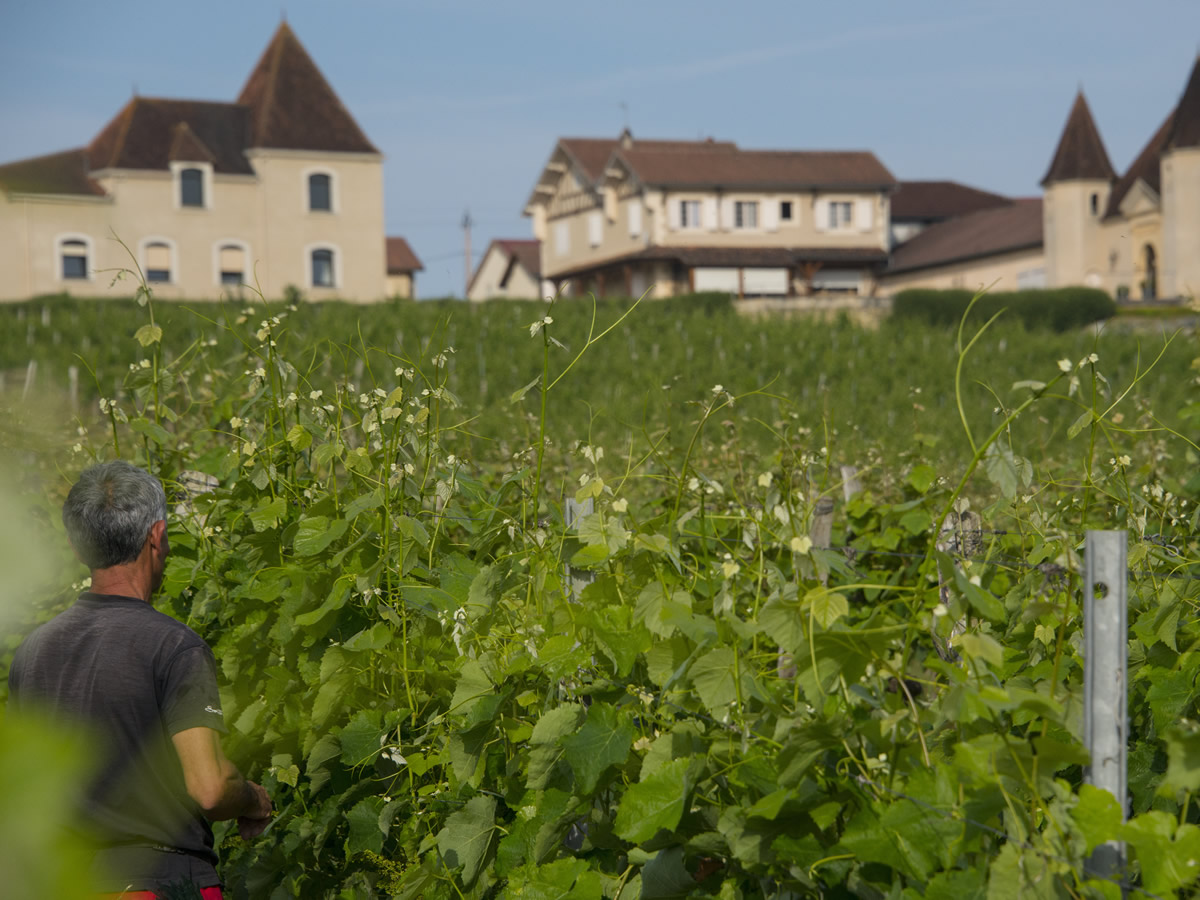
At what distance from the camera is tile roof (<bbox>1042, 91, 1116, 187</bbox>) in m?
57.5

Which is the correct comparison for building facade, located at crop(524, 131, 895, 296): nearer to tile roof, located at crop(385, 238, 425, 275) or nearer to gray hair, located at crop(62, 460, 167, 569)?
tile roof, located at crop(385, 238, 425, 275)

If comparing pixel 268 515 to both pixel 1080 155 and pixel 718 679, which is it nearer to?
pixel 718 679

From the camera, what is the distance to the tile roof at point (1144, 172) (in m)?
56.1

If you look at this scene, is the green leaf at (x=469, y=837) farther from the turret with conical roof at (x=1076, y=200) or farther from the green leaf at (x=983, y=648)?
the turret with conical roof at (x=1076, y=200)

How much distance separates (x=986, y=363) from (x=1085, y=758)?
24206 millimetres

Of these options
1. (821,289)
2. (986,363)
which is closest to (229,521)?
(986,363)

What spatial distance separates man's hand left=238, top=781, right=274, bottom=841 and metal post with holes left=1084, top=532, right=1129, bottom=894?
1798 millimetres

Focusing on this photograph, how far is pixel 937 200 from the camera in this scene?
70.4 m

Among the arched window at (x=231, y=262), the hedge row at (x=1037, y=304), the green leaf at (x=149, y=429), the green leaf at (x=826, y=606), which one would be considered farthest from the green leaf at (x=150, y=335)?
the arched window at (x=231, y=262)

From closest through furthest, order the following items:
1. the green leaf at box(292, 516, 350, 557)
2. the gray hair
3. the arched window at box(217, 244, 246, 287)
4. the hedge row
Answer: the gray hair < the green leaf at box(292, 516, 350, 557) < the hedge row < the arched window at box(217, 244, 246, 287)

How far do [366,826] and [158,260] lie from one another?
42.9m

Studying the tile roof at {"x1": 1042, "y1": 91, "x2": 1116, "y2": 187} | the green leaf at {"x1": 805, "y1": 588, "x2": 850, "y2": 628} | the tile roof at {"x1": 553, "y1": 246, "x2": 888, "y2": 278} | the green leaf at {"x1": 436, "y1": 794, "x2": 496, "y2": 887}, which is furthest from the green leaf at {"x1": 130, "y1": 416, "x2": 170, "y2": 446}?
the tile roof at {"x1": 1042, "y1": 91, "x2": 1116, "y2": 187}

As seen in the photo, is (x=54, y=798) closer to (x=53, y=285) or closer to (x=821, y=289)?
(x=53, y=285)

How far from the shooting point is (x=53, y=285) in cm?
4047
